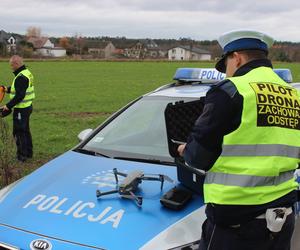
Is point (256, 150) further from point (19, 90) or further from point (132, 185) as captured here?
point (19, 90)

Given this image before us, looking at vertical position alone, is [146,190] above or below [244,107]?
below

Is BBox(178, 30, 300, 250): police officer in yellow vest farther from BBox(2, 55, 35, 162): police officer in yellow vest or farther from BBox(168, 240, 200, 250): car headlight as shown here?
BBox(2, 55, 35, 162): police officer in yellow vest

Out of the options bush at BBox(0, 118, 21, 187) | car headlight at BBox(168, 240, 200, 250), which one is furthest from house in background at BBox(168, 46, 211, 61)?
car headlight at BBox(168, 240, 200, 250)

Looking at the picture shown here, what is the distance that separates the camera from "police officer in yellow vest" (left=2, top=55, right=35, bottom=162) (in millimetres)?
7637

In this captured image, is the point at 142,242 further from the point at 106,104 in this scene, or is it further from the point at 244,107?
the point at 106,104

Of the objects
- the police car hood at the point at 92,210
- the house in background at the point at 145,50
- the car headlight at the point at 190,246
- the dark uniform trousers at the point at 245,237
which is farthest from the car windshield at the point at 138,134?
the house in background at the point at 145,50

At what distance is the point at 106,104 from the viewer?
675 inches

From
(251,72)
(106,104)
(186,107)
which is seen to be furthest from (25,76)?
(106,104)

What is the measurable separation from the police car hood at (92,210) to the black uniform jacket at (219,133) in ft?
1.59

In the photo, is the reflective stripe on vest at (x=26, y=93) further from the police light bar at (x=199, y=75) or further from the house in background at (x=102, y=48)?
the house in background at (x=102, y=48)

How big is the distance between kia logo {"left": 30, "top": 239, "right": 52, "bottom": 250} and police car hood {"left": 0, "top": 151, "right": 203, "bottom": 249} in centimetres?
5

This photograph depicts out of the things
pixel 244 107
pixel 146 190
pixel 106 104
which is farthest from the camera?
pixel 106 104

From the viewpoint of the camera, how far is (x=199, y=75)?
4.84m

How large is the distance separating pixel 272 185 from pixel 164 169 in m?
1.29
